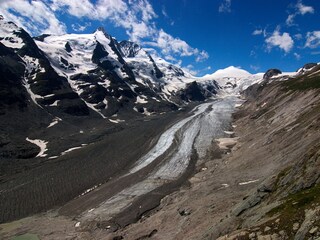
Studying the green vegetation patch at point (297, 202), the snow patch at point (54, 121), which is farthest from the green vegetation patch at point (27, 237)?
the snow patch at point (54, 121)

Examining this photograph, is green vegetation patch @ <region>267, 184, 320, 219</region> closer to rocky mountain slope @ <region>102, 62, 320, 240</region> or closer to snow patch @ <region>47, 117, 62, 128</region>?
rocky mountain slope @ <region>102, 62, 320, 240</region>

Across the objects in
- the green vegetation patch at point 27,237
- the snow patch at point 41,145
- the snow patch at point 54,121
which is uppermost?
the snow patch at point 54,121

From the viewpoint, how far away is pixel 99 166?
99750 mm

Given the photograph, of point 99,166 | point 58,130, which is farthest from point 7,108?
point 99,166

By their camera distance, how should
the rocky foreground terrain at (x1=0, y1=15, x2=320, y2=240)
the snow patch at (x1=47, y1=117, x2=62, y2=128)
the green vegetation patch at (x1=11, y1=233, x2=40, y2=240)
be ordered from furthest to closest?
the snow patch at (x1=47, y1=117, x2=62, y2=128) < the green vegetation patch at (x1=11, y1=233, x2=40, y2=240) < the rocky foreground terrain at (x1=0, y1=15, x2=320, y2=240)

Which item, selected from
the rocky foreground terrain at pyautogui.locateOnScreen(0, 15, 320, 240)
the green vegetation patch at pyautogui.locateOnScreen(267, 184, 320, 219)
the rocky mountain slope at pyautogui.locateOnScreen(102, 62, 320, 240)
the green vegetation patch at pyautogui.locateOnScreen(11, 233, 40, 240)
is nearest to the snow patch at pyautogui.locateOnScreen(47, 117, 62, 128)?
the rocky foreground terrain at pyautogui.locateOnScreen(0, 15, 320, 240)

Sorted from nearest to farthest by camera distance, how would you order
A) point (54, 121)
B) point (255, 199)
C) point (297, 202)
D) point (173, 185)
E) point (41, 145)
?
point (297, 202)
point (255, 199)
point (173, 185)
point (41, 145)
point (54, 121)

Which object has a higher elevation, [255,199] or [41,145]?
[41,145]

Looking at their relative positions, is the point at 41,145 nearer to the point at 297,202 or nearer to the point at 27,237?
the point at 27,237

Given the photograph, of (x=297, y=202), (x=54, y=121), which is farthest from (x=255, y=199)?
(x=54, y=121)

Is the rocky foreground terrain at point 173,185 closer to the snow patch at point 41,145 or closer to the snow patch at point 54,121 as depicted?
the snow patch at point 41,145

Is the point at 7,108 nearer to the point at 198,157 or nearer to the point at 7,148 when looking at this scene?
the point at 7,148

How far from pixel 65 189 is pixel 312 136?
52024 mm

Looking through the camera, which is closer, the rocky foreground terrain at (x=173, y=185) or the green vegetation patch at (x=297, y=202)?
the green vegetation patch at (x=297, y=202)
